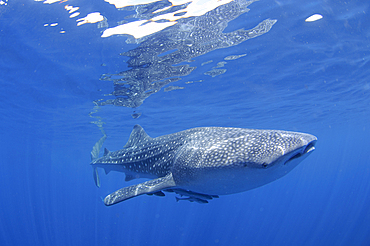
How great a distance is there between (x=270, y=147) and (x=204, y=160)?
101cm

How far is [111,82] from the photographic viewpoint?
39.8ft

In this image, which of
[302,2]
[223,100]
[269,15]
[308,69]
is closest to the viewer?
[302,2]

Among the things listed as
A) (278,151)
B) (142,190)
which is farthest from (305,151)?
(142,190)

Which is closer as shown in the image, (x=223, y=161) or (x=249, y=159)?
(x=249, y=159)

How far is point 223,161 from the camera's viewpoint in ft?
9.41

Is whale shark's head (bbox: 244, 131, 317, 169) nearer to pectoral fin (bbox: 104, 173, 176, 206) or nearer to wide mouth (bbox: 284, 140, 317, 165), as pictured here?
wide mouth (bbox: 284, 140, 317, 165)

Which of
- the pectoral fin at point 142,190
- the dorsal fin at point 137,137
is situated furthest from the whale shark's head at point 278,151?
the dorsal fin at point 137,137

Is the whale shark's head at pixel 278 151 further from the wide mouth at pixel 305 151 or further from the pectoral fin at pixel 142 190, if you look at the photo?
the pectoral fin at pixel 142 190

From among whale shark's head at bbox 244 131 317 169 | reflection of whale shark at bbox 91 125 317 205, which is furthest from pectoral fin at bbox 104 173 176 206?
whale shark's head at bbox 244 131 317 169

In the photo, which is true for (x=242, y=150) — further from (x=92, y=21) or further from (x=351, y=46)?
(x=351, y=46)

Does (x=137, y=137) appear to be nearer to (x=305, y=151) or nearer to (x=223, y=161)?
(x=223, y=161)

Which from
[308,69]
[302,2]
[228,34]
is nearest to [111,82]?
[228,34]

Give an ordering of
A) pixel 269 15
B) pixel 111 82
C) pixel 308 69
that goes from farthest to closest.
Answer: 1. pixel 308 69
2. pixel 111 82
3. pixel 269 15

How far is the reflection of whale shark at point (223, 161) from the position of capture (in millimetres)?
2475
